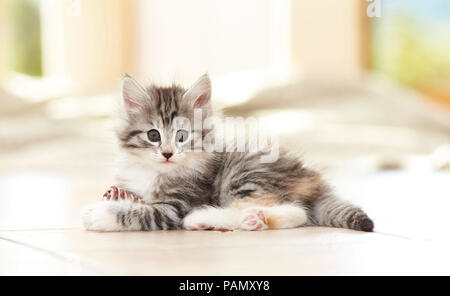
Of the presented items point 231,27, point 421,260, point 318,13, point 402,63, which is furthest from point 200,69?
point 421,260

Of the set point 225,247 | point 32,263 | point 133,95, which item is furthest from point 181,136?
point 32,263

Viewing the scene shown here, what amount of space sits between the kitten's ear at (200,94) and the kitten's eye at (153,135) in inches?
4.0

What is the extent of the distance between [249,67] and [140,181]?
6.20m

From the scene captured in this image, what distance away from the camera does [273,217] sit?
175 centimetres

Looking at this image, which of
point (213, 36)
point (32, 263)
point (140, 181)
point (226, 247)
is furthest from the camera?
point (213, 36)

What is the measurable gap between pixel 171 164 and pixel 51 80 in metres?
6.03

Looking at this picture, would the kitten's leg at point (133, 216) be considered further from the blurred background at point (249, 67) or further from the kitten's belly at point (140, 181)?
the blurred background at point (249, 67)

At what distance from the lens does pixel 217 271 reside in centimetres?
124

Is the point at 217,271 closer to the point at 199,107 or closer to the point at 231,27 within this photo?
the point at 199,107

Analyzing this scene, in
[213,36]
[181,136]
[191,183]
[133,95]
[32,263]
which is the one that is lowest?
[32,263]

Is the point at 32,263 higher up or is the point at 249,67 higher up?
the point at 249,67

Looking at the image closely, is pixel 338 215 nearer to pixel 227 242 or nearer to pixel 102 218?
pixel 227 242

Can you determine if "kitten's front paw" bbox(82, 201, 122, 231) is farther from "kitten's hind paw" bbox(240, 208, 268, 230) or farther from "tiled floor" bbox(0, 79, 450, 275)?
"kitten's hind paw" bbox(240, 208, 268, 230)

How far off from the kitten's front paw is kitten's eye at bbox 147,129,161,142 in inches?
6.8
